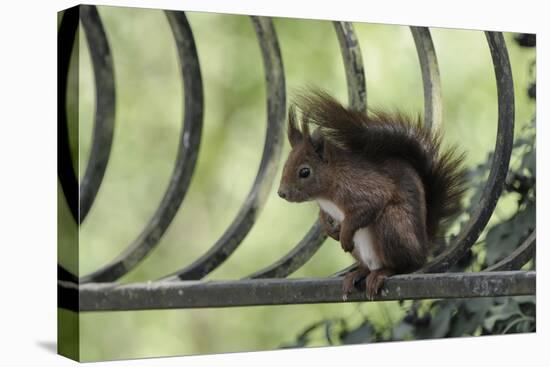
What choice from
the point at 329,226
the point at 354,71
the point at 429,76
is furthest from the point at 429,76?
the point at 329,226

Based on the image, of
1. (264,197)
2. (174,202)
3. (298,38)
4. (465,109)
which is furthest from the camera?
(465,109)

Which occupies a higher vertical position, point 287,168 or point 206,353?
point 287,168

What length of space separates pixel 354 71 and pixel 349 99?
0.09 metres

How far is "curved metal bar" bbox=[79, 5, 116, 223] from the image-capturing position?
298 cm

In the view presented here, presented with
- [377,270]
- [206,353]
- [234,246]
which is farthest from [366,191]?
[206,353]

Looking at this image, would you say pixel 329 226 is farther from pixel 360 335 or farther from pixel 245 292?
pixel 360 335

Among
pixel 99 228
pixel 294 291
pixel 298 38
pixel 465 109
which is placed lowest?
pixel 294 291

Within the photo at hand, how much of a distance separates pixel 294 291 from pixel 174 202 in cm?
47

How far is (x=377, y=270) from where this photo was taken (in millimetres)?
3303

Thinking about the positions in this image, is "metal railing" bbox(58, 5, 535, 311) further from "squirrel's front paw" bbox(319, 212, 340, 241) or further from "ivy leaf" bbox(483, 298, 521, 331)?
"ivy leaf" bbox(483, 298, 521, 331)

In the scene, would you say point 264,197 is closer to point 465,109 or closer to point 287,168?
point 287,168

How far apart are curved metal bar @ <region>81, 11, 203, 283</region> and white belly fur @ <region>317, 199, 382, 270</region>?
0.49 meters

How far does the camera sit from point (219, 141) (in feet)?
11.3

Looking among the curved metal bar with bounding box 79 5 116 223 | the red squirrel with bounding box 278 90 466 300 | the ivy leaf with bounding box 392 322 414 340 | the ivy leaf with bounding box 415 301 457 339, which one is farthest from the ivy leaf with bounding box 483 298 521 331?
the curved metal bar with bounding box 79 5 116 223
